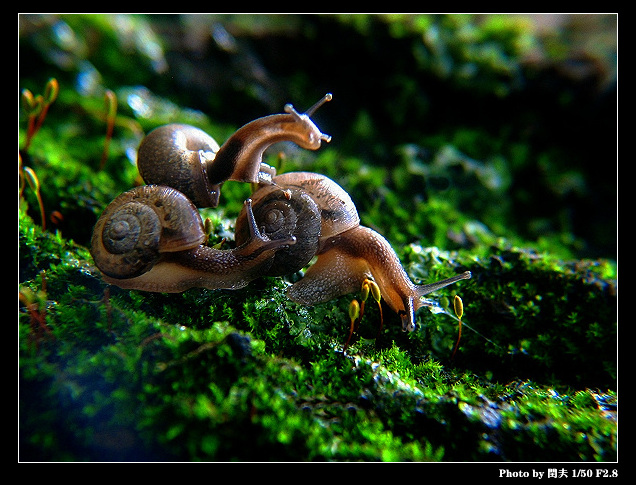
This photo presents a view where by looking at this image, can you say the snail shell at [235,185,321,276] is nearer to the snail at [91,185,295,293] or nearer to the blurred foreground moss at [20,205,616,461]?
the snail at [91,185,295,293]

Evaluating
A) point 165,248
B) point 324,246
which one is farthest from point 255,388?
point 324,246

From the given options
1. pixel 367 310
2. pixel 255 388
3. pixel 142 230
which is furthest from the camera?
pixel 367 310

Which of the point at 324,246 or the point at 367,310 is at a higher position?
the point at 324,246

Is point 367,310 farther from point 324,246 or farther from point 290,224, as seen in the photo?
point 290,224

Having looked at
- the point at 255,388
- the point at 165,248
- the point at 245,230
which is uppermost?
the point at 245,230

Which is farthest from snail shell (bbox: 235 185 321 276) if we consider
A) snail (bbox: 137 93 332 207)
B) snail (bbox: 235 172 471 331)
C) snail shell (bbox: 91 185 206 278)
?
snail shell (bbox: 91 185 206 278)

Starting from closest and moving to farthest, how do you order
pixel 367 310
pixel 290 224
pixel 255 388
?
pixel 255 388 → pixel 290 224 → pixel 367 310
